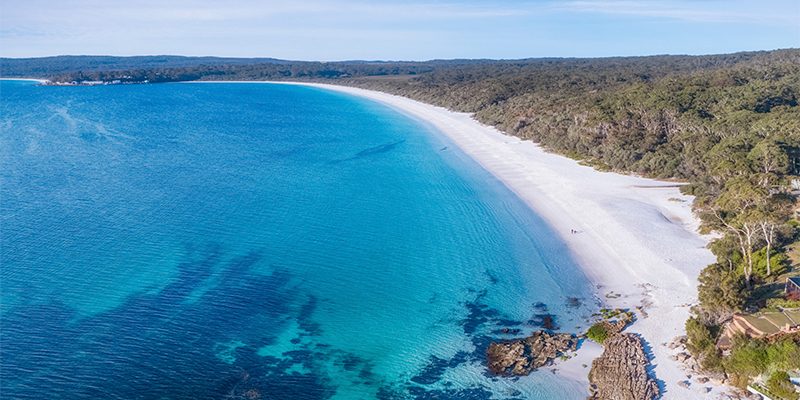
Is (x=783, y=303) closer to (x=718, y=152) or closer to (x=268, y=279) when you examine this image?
(x=718, y=152)

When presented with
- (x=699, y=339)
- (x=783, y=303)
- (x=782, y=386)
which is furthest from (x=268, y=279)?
(x=783, y=303)

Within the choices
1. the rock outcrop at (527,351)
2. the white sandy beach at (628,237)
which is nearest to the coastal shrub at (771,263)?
the white sandy beach at (628,237)

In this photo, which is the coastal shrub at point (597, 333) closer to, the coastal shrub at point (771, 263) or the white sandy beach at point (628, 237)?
the white sandy beach at point (628, 237)

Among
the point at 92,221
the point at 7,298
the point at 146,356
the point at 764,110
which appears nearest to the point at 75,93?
the point at 92,221

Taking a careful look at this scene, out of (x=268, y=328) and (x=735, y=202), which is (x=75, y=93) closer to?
(x=268, y=328)

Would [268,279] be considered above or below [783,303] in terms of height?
below

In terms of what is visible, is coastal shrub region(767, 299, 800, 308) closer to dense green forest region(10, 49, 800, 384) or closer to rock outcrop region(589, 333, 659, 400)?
dense green forest region(10, 49, 800, 384)

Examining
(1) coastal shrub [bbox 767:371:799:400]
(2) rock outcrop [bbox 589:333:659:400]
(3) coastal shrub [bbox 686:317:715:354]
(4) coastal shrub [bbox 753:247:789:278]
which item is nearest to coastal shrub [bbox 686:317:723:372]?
(3) coastal shrub [bbox 686:317:715:354]

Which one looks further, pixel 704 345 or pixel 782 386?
pixel 704 345
